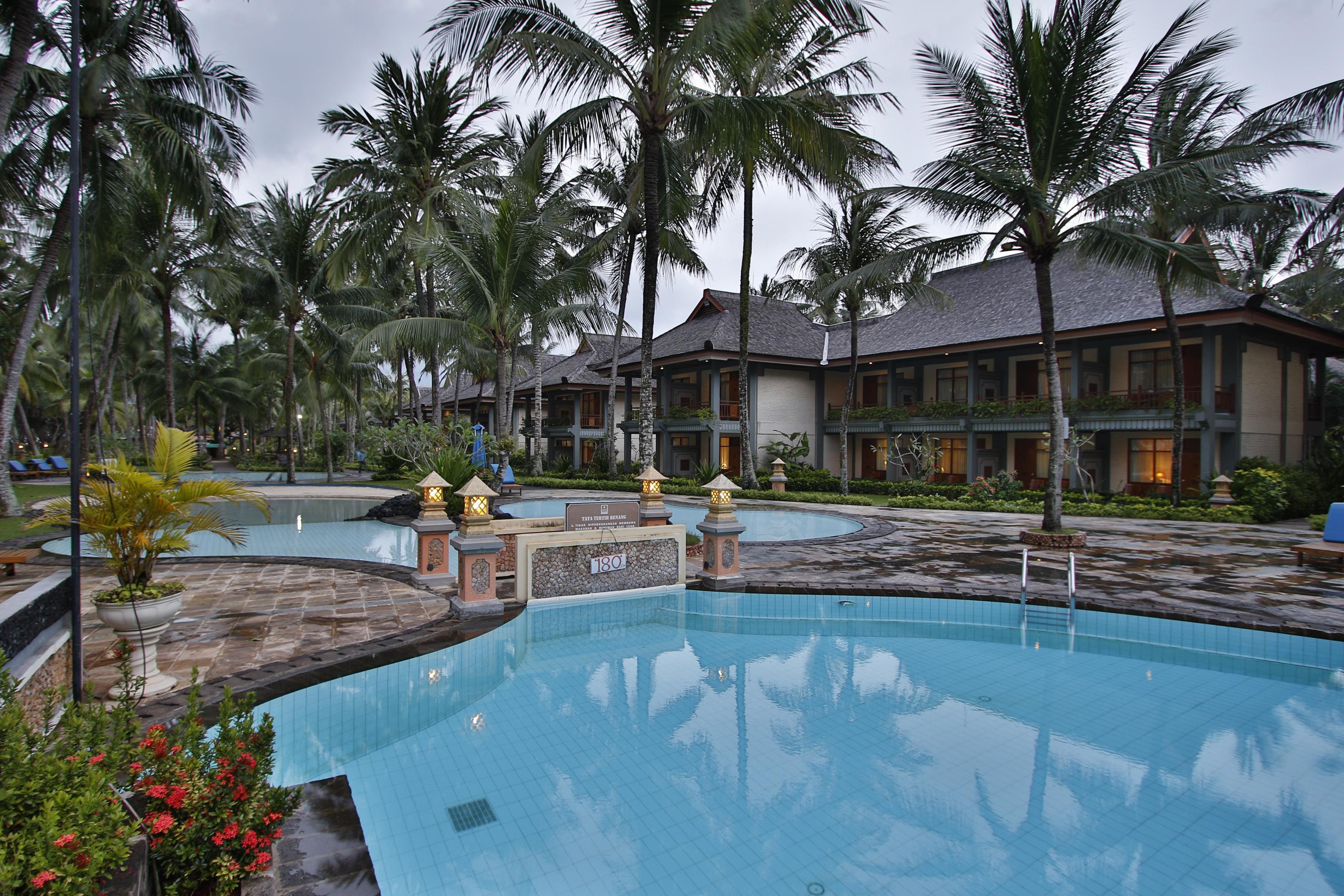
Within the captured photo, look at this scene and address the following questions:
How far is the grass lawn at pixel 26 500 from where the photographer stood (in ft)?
39.3

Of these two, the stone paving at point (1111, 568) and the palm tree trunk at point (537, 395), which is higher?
the palm tree trunk at point (537, 395)

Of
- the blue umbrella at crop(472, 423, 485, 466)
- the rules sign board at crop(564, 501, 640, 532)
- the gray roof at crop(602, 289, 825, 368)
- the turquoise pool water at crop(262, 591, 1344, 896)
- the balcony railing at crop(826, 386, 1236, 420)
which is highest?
the gray roof at crop(602, 289, 825, 368)

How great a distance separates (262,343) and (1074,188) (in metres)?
39.1

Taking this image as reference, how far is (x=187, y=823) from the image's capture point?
2582 mm

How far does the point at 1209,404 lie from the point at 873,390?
13095mm

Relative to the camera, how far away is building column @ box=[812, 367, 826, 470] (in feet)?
97.0

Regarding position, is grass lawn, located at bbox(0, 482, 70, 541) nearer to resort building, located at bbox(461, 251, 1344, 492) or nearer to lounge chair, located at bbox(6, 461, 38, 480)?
lounge chair, located at bbox(6, 461, 38, 480)

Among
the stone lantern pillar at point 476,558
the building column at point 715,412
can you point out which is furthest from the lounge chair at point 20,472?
the stone lantern pillar at point 476,558

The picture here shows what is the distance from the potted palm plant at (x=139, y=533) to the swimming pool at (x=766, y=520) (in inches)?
341

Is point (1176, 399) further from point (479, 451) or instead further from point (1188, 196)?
point (479, 451)

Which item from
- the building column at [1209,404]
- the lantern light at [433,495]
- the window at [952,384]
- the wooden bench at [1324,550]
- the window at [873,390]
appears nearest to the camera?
the lantern light at [433,495]

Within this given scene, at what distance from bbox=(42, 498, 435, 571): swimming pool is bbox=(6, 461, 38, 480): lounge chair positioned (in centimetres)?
1678

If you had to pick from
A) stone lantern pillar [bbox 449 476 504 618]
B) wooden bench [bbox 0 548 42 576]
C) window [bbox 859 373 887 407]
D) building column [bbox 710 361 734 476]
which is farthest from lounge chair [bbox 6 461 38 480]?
window [bbox 859 373 887 407]

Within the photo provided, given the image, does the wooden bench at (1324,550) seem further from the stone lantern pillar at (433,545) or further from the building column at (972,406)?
the building column at (972,406)
